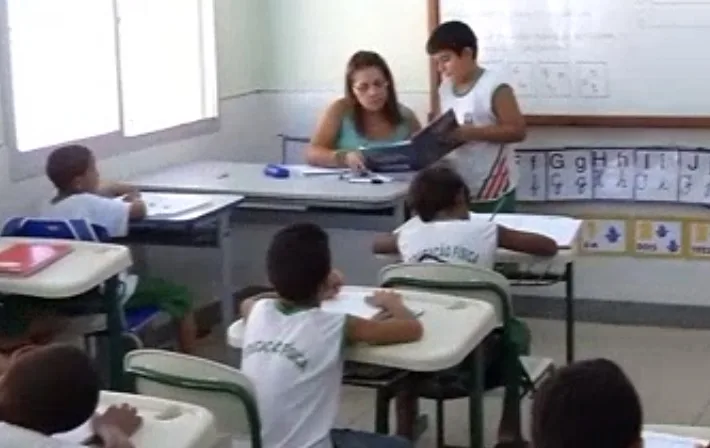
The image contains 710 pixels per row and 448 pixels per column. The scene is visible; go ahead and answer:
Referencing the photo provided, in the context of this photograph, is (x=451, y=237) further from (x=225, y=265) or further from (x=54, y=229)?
(x=225, y=265)

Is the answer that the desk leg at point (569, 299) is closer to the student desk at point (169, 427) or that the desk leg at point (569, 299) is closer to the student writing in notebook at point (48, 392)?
the student desk at point (169, 427)

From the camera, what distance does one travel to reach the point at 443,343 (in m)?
3.12

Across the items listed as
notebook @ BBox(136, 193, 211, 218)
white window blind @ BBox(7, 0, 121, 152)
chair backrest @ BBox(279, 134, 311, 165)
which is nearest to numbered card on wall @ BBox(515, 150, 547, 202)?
chair backrest @ BBox(279, 134, 311, 165)

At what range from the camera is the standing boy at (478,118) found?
207 inches

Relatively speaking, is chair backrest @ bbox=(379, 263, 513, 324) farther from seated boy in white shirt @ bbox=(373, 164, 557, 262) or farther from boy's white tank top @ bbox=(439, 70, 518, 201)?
boy's white tank top @ bbox=(439, 70, 518, 201)

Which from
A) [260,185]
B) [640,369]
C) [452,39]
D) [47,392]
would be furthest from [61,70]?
[47,392]

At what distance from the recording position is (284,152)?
6.43m

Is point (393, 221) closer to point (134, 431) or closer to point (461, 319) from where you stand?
point (461, 319)

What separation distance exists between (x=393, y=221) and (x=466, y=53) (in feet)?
2.37

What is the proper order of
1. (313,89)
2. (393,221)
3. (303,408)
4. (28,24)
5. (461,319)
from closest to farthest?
1. (303,408)
2. (461,319)
3. (28,24)
4. (393,221)
5. (313,89)

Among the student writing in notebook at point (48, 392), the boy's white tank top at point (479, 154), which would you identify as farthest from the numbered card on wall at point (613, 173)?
the student writing in notebook at point (48, 392)

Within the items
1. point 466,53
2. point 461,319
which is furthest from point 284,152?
point 461,319

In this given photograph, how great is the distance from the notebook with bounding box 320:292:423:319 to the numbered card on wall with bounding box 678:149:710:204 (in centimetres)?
265

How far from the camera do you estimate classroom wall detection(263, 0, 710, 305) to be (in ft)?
19.4
